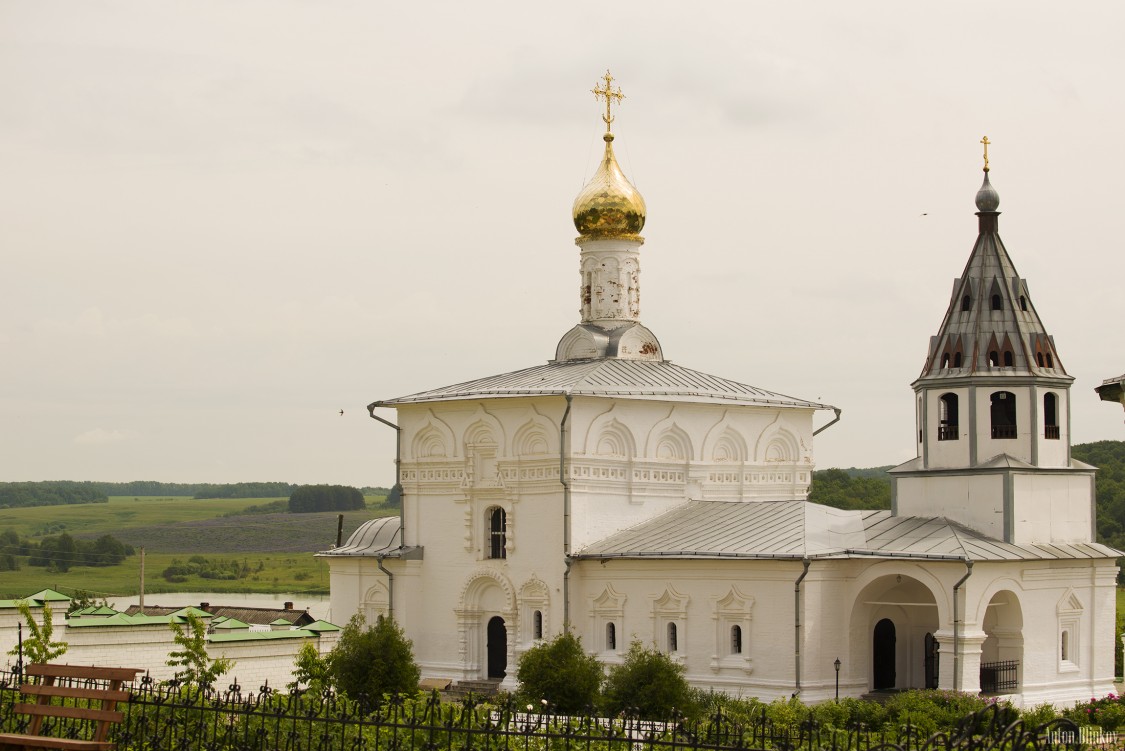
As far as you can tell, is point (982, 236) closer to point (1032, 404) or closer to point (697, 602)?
point (1032, 404)

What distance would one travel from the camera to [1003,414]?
23766mm

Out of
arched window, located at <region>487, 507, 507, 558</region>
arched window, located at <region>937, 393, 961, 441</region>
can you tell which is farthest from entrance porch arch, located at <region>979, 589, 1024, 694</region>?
arched window, located at <region>487, 507, 507, 558</region>

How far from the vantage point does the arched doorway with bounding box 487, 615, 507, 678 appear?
27125 millimetres

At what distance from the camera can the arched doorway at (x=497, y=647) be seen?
89.0 feet

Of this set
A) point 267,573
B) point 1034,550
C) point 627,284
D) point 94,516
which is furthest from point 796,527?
point 94,516

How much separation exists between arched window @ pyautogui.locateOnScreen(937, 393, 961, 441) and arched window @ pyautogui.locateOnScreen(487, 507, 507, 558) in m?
6.88

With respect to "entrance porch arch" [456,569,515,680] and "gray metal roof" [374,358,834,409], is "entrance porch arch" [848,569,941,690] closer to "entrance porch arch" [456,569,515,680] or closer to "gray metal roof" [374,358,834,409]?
"gray metal roof" [374,358,834,409]

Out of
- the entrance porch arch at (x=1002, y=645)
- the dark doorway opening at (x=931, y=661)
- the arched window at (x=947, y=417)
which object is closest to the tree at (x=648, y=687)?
the dark doorway opening at (x=931, y=661)

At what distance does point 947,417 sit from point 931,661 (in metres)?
3.30

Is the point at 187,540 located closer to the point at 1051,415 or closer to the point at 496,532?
the point at 496,532

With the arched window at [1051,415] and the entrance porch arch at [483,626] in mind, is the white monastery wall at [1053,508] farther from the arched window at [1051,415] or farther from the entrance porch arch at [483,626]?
the entrance porch arch at [483,626]

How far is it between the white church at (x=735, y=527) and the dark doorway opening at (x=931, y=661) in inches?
2.0

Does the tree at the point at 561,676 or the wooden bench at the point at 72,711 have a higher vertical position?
the wooden bench at the point at 72,711

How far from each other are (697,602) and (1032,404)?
522 centimetres
